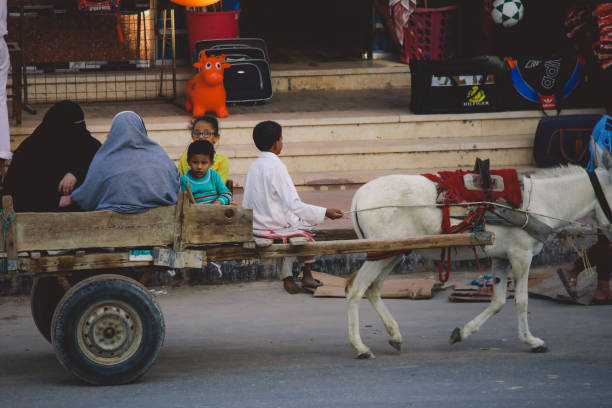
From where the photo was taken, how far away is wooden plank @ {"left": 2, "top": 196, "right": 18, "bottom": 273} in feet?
16.8

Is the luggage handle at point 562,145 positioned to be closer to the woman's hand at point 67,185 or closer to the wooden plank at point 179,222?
the wooden plank at point 179,222

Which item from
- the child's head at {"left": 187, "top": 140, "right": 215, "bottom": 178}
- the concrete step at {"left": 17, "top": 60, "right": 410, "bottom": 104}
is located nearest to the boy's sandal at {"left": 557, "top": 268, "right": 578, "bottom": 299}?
the child's head at {"left": 187, "top": 140, "right": 215, "bottom": 178}

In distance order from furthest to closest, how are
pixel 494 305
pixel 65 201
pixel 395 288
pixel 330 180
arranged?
pixel 330 180 → pixel 395 288 → pixel 494 305 → pixel 65 201

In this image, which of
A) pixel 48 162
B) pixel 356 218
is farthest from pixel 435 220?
pixel 48 162

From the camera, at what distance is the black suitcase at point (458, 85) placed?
10.9 m

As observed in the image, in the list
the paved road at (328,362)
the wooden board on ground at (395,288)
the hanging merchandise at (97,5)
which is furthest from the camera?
the hanging merchandise at (97,5)

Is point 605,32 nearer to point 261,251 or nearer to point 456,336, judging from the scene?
point 456,336

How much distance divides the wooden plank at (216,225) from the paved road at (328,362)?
35.0 inches

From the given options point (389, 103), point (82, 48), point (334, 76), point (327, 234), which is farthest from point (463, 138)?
point (82, 48)

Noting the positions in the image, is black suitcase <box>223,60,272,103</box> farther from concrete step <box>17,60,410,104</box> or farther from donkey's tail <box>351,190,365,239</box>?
→ donkey's tail <box>351,190,365,239</box>

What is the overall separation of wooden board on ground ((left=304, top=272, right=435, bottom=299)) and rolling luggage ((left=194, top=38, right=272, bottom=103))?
12.6 ft

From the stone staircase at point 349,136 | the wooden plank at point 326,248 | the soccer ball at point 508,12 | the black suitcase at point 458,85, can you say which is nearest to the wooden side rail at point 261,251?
the wooden plank at point 326,248

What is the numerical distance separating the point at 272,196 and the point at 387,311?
3.71 ft

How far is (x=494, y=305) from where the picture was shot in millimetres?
6070
